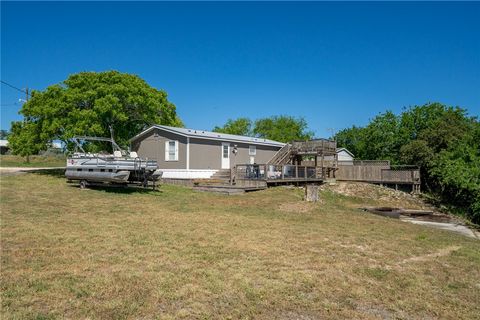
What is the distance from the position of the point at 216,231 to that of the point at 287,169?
1296cm

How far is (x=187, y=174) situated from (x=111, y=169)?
7.04 meters

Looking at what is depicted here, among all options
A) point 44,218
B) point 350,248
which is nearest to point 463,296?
point 350,248

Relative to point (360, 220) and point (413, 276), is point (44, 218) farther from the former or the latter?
point (360, 220)

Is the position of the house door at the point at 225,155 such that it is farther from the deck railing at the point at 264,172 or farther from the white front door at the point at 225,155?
the deck railing at the point at 264,172

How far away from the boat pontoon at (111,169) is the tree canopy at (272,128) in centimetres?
3798

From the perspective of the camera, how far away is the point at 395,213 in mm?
13453

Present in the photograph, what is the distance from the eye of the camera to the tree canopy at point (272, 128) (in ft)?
171

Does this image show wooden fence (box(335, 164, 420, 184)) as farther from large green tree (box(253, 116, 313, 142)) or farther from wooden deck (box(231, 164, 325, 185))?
large green tree (box(253, 116, 313, 142))

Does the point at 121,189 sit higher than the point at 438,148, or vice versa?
the point at 438,148

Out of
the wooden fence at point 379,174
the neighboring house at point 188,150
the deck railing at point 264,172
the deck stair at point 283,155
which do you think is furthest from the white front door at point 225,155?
the wooden fence at point 379,174

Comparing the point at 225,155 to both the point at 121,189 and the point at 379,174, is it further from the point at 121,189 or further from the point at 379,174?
the point at 379,174

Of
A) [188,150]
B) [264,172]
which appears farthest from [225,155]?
[264,172]

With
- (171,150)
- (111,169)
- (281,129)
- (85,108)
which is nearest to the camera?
(111,169)

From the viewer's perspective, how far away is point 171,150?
21031 mm
